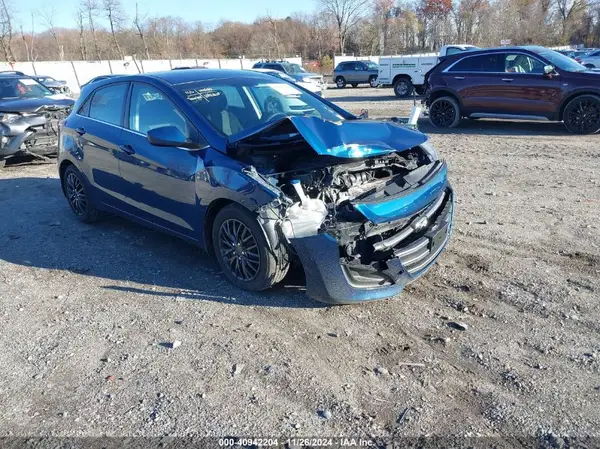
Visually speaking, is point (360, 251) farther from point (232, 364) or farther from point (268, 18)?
point (268, 18)

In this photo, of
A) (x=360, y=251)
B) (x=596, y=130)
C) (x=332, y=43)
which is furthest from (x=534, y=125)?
(x=332, y=43)

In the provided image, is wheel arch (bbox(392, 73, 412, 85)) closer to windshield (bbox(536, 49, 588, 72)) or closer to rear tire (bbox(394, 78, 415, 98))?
rear tire (bbox(394, 78, 415, 98))

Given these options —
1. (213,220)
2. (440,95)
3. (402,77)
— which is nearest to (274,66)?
(402,77)

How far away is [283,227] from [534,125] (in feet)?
35.0

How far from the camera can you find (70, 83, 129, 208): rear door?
5336mm

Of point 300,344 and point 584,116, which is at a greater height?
point 584,116

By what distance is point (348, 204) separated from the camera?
12.6ft

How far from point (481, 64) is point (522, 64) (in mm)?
932

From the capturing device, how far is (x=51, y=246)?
5734mm

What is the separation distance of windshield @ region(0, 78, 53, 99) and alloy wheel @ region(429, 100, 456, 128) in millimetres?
9088

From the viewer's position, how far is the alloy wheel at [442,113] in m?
12.5

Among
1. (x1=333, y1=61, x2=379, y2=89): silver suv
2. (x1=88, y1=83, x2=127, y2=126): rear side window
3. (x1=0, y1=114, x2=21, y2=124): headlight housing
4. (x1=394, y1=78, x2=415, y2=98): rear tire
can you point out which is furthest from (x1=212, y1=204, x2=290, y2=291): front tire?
(x1=333, y1=61, x2=379, y2=89): silver suv

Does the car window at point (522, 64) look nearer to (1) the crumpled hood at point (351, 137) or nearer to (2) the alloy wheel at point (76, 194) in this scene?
(1) the crumpled hood at point (351, 137)

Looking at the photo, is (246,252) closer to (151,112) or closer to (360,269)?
(360,269)
